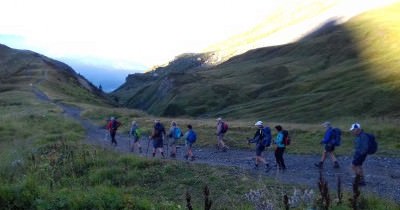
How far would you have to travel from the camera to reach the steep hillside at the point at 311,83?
89.8m

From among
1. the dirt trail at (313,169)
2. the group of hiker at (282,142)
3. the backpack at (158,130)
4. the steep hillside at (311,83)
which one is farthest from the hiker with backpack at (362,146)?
the steep hillside at (311,83)

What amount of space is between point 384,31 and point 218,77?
5656 centimetres

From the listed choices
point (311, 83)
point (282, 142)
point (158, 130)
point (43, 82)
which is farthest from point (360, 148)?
point (43, 82)

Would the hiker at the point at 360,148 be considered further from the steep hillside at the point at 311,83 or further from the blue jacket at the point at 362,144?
the steep hillside at the point at 311,83

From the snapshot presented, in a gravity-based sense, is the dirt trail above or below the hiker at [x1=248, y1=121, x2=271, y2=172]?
below

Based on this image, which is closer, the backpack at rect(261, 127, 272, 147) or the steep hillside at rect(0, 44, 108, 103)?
the backpack at rect(261, 127, 272, 147)

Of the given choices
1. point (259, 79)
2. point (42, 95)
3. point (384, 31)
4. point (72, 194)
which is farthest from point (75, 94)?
point (72, 194)

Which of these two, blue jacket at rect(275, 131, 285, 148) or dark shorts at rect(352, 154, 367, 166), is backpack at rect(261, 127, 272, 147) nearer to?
blue jacket at rect(275, 131, 285, 148)

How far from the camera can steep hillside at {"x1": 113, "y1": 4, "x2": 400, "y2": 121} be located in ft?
294

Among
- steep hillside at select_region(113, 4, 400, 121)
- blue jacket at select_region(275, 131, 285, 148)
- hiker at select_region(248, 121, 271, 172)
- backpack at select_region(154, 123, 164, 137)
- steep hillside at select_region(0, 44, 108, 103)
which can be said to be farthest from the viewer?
steep hillside at select_region(0, 44, 108, 103)

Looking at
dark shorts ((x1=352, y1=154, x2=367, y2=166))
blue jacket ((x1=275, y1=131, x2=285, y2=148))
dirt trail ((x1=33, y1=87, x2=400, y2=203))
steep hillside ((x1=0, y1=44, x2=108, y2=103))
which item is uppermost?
steep hillside ((x1=0, y1=44, x2=108, y2=103))

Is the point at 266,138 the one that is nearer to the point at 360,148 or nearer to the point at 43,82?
the point at 360,148

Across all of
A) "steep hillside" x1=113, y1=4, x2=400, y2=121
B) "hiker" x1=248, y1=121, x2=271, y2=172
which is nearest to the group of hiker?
"hiker" x1=248, y1=121, x2=271, y2=172

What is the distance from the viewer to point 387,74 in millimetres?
103375
